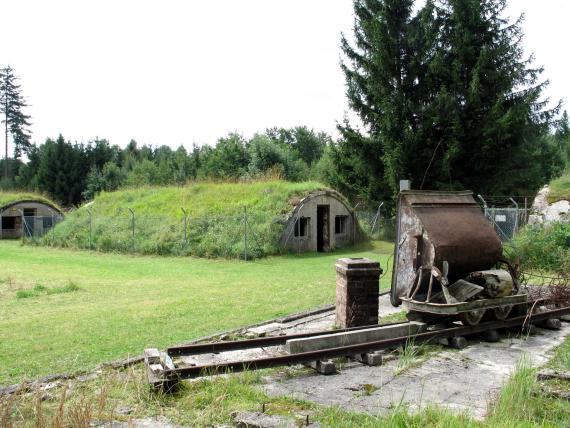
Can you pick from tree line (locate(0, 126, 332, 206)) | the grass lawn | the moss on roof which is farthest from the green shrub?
tree line (locate(0, 126, 332, 206))

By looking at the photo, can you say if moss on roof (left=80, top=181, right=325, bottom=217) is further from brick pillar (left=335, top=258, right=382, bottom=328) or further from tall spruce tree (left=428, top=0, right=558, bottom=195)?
brick pillar (left=335, top=258, right=382, bottom=328)

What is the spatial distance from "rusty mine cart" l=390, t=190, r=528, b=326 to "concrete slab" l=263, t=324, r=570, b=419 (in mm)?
733

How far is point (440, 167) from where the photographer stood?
27.3m

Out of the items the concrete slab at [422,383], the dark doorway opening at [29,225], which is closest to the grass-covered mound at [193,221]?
the dark doorway opening at [29,225]

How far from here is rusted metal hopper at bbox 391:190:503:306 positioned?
7711mm

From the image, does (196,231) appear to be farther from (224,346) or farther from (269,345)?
(224,346)

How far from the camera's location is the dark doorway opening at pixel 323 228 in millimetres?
25547

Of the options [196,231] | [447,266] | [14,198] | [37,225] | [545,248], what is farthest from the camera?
[14,198]

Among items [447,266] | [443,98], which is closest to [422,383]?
[447,266]

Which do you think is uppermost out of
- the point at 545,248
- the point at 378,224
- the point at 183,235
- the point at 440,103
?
the point at 440,103

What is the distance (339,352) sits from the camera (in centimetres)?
603

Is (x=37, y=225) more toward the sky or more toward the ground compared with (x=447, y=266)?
more toward the sky

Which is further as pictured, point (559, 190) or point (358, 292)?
point (559, 190)

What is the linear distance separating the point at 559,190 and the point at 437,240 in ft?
44.9
